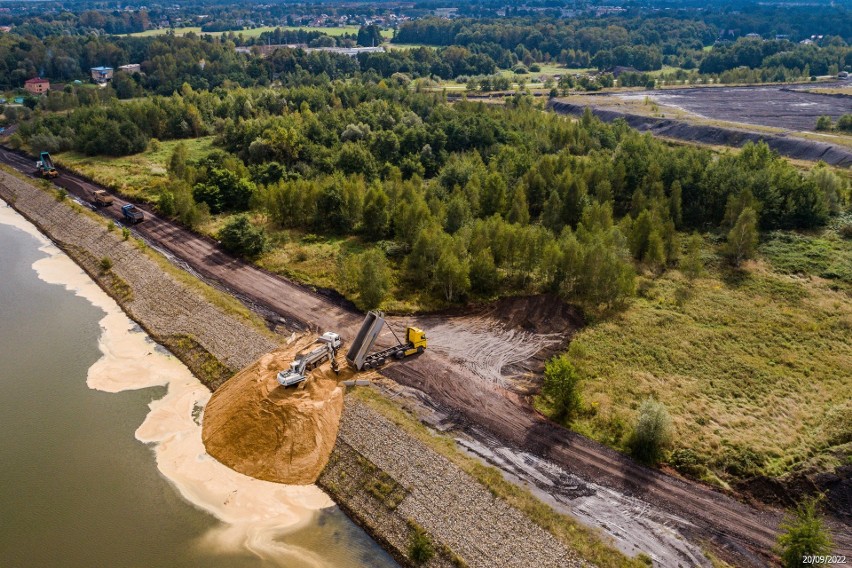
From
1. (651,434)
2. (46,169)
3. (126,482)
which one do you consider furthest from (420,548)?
(46,169)

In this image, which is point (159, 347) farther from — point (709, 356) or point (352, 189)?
point (709, 356)

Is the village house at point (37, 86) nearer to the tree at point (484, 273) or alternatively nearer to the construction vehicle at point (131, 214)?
the construction vehicle at point (131, 214)

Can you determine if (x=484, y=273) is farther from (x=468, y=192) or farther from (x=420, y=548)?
(x=420, y=548)

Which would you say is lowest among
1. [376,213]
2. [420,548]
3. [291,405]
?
[420,548]

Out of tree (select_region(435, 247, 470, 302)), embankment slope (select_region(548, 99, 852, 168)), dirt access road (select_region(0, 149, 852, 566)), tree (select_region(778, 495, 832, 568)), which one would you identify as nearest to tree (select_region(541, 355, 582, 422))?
dirt access road (select_region(0, 149, 852, 566))

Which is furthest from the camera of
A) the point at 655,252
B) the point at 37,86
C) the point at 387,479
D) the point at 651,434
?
the point at 37,86

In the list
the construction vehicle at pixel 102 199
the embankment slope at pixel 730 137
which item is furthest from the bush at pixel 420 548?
the embankment slope at pixel 730 137
